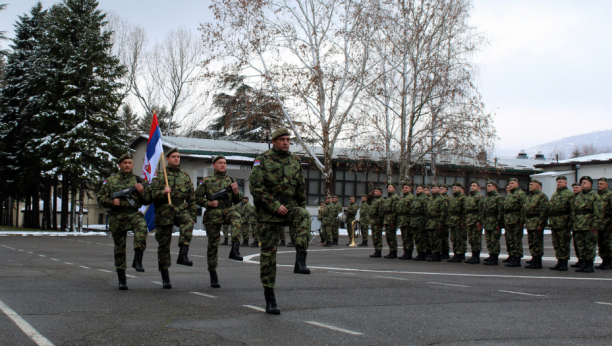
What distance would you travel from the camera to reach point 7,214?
56062 mm

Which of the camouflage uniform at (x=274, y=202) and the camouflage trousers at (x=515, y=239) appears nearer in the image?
the camouflage uniform at (x=274, y=202)

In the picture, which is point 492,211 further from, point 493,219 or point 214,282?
point 214,282

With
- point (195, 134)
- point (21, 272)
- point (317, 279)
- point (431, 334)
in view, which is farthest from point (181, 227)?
point (195, 134)

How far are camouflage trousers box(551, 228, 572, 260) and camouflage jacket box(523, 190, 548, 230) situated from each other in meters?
0.34

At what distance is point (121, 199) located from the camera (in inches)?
342

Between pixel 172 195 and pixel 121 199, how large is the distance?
2.43 feet

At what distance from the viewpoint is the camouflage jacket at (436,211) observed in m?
15.5

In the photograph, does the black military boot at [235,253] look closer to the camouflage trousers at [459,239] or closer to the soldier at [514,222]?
the soldier at [514,222]

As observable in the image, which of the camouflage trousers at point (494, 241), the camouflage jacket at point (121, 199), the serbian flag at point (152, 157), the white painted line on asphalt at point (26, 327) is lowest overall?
the white painted line on asphalt at point (26, 327)

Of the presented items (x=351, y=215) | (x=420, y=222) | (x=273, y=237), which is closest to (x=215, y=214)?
(x=273, y=237)

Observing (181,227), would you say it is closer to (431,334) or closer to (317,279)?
(317,279)

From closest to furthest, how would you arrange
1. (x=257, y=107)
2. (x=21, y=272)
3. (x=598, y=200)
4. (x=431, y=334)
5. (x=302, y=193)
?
1. (x=431, y=334)
2. (x=302, y=193)
3. (x=21, y=272)
4. (x=598, y=200)
5. (x=257, y=107)

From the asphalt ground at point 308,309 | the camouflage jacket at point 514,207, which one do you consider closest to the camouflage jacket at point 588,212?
the camouflage jacket at point 514,207

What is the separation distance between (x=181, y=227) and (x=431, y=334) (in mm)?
4655
